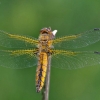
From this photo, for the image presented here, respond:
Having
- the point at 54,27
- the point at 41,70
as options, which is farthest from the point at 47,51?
the point at 54,27

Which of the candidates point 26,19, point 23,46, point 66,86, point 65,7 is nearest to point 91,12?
point 65,7

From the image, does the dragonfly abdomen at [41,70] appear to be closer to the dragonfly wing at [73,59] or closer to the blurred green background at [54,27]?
the dragonfly wing at [73,59]

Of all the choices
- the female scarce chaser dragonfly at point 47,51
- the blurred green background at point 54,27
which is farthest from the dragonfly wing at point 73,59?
the blurred green background at point 54,27

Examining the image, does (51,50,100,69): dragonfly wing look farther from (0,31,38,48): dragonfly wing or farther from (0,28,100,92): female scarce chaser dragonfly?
(0,31,38,48): dragonfly wing

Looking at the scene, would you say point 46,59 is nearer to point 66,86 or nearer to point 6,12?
point 66,86

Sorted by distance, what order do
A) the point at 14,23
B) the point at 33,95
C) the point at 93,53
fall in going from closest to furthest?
1. the point at 93,53
2. the point at 33,95
3. the point at 14,23

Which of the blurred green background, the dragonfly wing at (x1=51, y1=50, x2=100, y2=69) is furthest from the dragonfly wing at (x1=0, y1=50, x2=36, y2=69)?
the blurred green background
